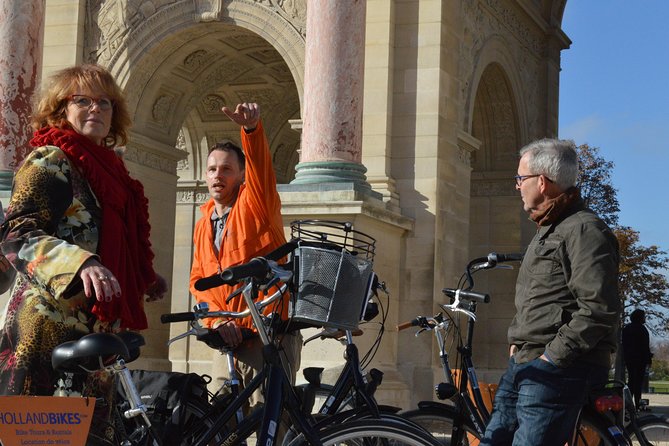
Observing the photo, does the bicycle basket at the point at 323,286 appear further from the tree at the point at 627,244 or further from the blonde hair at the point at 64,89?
the tree at the point at 627,244

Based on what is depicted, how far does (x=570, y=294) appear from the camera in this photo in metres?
4.75

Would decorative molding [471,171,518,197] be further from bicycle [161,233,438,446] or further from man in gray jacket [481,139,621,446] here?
bicycle [161,233,438,446]

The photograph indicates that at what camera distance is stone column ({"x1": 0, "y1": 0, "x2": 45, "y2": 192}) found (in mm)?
15281

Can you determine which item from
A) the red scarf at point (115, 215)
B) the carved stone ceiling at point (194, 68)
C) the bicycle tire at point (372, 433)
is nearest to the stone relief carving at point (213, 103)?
the carved stone ceiling at point (194, 68)

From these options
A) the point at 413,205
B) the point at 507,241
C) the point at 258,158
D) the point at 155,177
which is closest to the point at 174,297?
the point at 155,177

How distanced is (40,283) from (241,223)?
6.40 ft

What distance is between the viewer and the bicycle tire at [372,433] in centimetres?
419

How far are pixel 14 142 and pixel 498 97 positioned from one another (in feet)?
28.4

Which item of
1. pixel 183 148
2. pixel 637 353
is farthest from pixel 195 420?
pixel 183 148

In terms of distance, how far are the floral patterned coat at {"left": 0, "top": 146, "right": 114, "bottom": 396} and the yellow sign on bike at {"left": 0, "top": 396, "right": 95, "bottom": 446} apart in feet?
1.64

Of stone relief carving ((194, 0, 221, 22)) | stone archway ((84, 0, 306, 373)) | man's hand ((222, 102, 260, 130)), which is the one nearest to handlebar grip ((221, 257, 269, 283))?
man's hand ((222, 102, 260, 130))

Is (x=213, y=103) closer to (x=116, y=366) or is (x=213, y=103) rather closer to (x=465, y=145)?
(x=465, y=145)

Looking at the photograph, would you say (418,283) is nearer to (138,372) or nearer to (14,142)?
(14,142)

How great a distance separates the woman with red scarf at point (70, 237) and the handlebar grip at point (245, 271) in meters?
0.38
